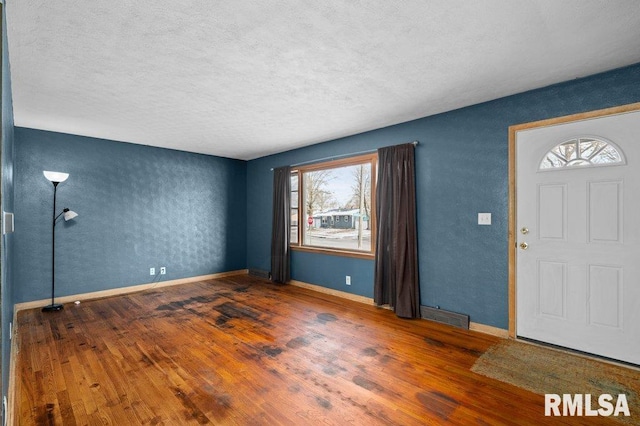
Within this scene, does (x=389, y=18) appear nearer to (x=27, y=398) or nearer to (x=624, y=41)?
(x=624, y=41)

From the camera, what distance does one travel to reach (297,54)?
2.34m

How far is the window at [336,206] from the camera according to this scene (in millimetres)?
4535

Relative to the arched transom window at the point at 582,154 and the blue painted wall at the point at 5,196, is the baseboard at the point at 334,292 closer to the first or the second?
the arched transom window at the point at 582,154

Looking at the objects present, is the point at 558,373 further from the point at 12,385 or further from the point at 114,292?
the point at 114,292

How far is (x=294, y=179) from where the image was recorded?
5.70 m

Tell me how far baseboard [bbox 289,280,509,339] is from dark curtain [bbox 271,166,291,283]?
0.32m

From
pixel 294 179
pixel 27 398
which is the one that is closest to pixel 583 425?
pixel 27 398

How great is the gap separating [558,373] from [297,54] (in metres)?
3.35

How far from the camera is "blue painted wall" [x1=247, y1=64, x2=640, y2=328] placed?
9.19 ft

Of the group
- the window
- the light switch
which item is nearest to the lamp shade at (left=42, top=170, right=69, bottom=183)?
the window

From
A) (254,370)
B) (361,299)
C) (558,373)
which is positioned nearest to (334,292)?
(361,299)

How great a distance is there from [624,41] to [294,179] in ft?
14.8

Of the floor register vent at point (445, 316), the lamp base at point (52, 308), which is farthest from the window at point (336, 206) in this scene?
the lamp base at point (52, 308)

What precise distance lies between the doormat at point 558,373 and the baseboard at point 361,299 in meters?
0.28
